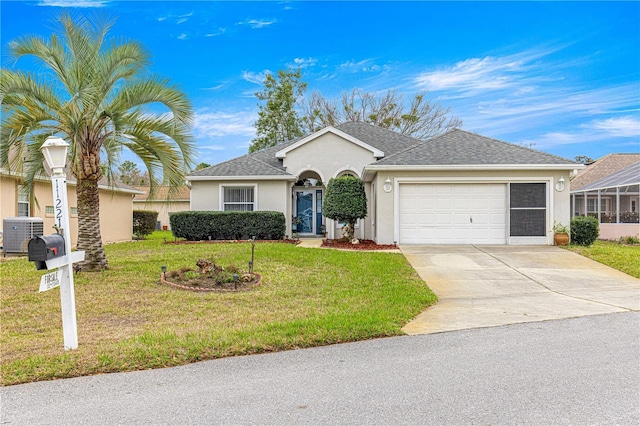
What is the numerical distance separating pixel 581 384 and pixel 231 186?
16.4 metres

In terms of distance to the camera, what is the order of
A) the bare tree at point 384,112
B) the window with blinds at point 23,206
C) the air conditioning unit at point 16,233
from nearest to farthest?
the air conditioning unit at point 16,233 < the window with blinds at point 23,206 < the bare tree at point 384,112

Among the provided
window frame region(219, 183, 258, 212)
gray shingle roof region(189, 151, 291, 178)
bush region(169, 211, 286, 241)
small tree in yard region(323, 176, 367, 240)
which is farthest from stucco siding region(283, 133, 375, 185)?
small tree in yard region(323, 176, 367, 240)

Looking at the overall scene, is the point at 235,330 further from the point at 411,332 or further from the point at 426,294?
the point at 426,294

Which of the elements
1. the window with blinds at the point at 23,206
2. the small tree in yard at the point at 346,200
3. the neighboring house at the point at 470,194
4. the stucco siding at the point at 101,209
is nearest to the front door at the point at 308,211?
the neighboring house at the point at 470,194

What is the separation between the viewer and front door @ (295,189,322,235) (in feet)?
66.6

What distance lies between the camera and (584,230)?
1498cm

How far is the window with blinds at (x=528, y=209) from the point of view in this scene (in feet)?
50.7

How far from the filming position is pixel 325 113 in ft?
118

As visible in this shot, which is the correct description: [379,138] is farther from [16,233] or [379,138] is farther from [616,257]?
[16,233]

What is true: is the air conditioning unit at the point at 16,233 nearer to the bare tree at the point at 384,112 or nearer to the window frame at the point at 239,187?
the window frame at the point at 239,187

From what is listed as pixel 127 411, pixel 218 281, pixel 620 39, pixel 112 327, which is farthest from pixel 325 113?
pixel 127 411

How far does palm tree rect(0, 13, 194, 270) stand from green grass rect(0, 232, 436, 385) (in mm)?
2236

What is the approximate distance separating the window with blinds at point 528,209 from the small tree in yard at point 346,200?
4972 millimetres

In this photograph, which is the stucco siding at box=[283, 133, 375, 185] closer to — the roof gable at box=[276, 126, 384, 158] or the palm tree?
the roof gable at box=[276, 126, 384, 158]
